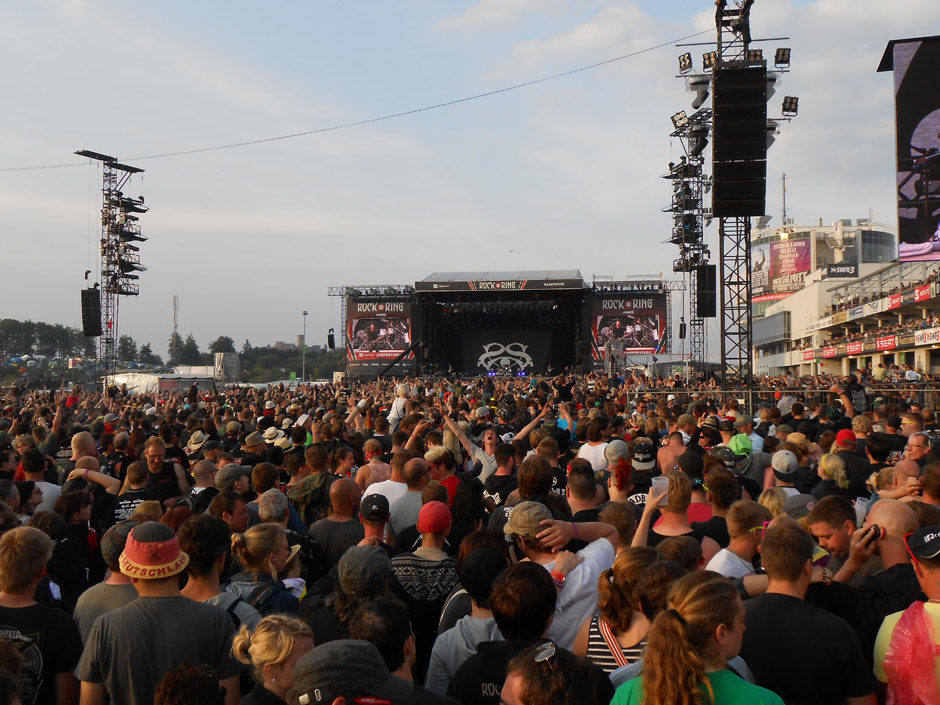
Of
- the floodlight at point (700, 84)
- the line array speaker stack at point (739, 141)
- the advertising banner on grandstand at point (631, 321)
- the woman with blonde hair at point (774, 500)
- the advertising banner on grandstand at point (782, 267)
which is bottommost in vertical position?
the woman with blonde hair at point (774, 500)

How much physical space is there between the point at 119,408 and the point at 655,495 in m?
14.1

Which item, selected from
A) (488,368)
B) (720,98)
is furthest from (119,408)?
(488,368)

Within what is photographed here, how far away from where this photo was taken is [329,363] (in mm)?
88875

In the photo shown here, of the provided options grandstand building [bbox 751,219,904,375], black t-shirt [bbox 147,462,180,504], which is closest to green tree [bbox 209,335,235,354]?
grandstand building [bbox 751,219,904,375]

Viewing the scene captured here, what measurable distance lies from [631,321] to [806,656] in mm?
33446

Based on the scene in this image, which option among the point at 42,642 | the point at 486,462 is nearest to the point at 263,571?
the point at 42,642

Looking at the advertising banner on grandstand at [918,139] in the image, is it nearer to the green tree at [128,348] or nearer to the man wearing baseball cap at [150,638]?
the man wearing baseball cap at [150,638]

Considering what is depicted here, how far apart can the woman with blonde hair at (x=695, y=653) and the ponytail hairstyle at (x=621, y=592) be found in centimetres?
42

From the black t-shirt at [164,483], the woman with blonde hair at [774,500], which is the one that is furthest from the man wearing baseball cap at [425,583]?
the black t-shirt at [164,483]

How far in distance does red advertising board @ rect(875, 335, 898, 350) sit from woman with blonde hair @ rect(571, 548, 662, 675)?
35.4m

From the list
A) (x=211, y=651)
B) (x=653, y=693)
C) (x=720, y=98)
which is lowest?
(x=211, y=651)

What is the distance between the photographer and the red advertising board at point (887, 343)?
33656 mm

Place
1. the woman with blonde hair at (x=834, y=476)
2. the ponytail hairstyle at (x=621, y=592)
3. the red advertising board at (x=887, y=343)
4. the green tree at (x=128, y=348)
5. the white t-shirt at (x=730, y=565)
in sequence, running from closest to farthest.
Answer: the ponytail hairstyle at (x=621, y=592), the white t-shirt at (x=730, y=565), the woman with blonde hair at (x=834, y=476), the red advertising board at (x=887, y=343), the green tree at (x=128, y=348)

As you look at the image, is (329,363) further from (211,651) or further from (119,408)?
(211,651)
